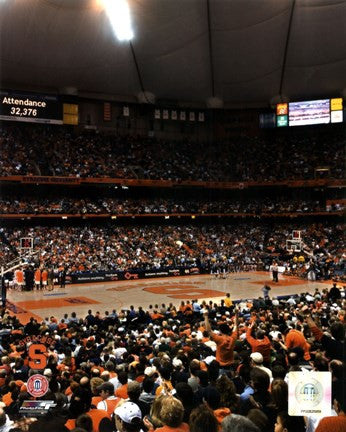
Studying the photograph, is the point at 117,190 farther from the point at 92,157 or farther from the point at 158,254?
the point at 158,254

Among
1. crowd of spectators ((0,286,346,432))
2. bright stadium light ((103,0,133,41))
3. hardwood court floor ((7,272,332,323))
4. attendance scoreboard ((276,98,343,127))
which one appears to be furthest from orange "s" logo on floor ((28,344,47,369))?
attendance scoreboard ((276,98,343,127))

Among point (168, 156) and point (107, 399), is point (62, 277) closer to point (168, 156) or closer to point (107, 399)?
point (168, 156)

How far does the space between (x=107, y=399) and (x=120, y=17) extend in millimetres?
30513

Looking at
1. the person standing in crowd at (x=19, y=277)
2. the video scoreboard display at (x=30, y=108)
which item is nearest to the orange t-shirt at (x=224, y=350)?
the person standing in crowd at (x=19, y=277)

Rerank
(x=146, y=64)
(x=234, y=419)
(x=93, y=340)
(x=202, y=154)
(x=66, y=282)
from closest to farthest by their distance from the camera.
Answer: (x=234, y=419) → (x=93, y=340) → (x=66, y=282) → (x=146, y=64) → (x=202, y=154)

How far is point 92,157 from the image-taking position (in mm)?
42469

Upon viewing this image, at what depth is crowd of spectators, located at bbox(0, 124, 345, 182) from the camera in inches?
1568

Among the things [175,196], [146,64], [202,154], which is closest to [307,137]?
[202,154]

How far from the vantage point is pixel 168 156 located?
47062 millimetres

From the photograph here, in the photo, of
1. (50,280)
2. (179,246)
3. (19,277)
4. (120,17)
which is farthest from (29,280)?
(120,17)

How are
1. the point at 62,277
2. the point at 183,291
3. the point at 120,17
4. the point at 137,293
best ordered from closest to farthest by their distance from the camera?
1. the point at 137,293
2. the point at 183,291
3. the point at 62,277
4. the point at 120,17

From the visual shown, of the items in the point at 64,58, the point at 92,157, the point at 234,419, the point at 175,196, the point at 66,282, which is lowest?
the point at 66,282

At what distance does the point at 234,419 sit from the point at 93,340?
8037 mm

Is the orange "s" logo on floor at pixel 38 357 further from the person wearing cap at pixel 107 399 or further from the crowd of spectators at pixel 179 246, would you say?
the crowd of spectators at pixel 179 246
